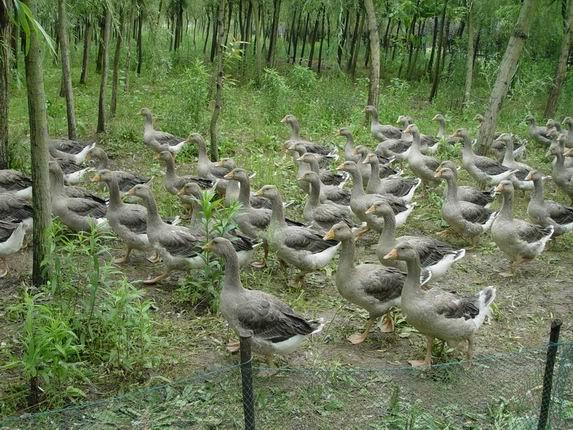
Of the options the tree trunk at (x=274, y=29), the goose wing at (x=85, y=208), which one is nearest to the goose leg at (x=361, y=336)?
the goose wing at (x=85, y=208)

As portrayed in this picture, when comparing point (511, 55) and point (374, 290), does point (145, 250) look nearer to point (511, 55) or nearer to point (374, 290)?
point (374, 290)

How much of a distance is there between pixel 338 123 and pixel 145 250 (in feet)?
36.4

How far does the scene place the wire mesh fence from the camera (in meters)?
5.67

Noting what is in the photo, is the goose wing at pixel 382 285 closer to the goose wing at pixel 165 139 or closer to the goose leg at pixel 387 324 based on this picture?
the goose leg at pixel 387 324

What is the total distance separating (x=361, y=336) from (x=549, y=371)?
2661 mm

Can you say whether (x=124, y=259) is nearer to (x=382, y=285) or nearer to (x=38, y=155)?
(x=38, y=155)

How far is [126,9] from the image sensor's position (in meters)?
20.0

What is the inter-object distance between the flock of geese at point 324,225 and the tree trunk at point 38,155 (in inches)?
57.2

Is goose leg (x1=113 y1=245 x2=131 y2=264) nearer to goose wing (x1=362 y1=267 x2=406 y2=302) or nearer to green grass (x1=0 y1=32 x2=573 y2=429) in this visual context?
green grass (x1=0 y1=32 x2=573 y2=429)

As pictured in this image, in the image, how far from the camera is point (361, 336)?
25.2 ft

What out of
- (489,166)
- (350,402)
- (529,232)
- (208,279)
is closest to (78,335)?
(208,279)

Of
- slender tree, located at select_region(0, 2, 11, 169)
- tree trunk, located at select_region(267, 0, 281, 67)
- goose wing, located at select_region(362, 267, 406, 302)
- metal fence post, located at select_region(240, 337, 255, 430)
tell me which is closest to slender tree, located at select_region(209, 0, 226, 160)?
slender tree, located at select_region(0, 2, 11, 169)

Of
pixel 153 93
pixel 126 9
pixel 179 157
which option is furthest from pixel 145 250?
pixel 153 93

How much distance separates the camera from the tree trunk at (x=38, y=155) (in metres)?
6.84
